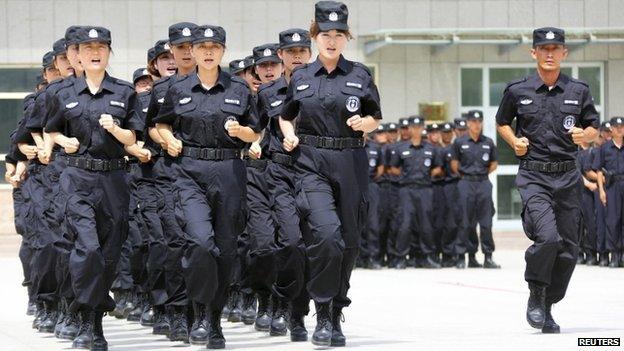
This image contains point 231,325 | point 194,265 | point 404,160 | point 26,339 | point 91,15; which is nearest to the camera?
point 194,265

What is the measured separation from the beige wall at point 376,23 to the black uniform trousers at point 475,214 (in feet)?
19.9

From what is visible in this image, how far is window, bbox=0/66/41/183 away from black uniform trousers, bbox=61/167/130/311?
1727cm

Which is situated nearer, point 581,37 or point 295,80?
point 295,80

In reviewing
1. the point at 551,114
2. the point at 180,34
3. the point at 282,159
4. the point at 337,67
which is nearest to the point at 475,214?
the point at 282,159

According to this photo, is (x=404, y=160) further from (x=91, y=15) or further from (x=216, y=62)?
(x=216, y=62)

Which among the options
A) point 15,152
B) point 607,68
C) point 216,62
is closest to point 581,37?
point 607,68

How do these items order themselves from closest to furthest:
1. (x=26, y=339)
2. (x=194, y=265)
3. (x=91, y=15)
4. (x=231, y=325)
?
(x=194, y=265) → (x=26, y=339) → (x=231, y=325) → (x=91, y=15)

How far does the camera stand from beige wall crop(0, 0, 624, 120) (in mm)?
27625

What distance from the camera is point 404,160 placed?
23.3m

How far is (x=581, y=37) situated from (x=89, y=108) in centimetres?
1825

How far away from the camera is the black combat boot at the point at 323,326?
10.6 m

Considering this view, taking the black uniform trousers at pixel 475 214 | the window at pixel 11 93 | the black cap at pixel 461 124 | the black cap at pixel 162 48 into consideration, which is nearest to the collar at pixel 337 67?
the black cap at pixel 162 48

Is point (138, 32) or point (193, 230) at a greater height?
point (138, 32)

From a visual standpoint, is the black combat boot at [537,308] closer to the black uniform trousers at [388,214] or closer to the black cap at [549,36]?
the black cap at [549,36]
